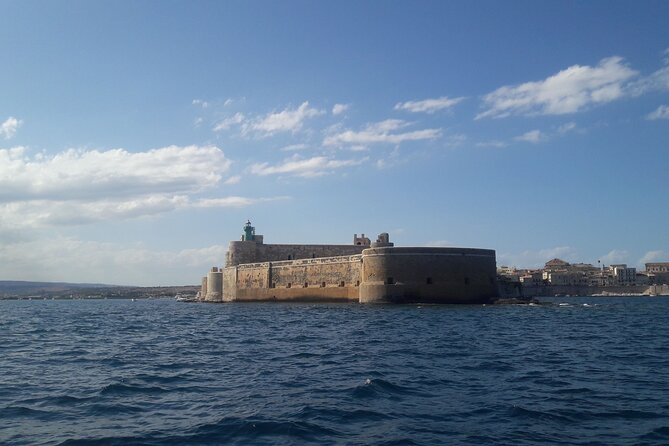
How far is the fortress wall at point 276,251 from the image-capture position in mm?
51500

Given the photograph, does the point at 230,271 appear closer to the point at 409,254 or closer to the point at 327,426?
the point at 409,254

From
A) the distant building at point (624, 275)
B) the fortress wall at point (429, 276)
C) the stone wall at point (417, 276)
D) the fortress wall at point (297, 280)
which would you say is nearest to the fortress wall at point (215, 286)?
the fortress wall at point (297, 280)

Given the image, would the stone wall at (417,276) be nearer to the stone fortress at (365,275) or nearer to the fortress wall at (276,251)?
the stone fortress at (365,275)

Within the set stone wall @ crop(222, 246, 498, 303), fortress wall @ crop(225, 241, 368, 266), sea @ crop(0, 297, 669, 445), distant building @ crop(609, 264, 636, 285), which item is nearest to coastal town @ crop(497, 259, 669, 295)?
distant building @ crop(609, 264, 636, 285)

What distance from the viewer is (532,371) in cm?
1037

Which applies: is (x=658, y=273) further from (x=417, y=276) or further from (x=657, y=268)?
(x=417, y=276)

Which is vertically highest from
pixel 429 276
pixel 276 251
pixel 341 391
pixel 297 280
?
pixel 276 251

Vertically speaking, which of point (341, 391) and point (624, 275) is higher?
point (624, 275)

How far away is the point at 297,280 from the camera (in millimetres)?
43656

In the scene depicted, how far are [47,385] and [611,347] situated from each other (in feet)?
38.4

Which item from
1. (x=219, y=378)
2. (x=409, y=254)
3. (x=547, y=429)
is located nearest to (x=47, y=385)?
(x=219, y=378)

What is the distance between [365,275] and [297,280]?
917 cm

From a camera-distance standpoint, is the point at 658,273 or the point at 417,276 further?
the point at 658,273

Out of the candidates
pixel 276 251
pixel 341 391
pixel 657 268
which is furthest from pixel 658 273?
pixel 341 391
